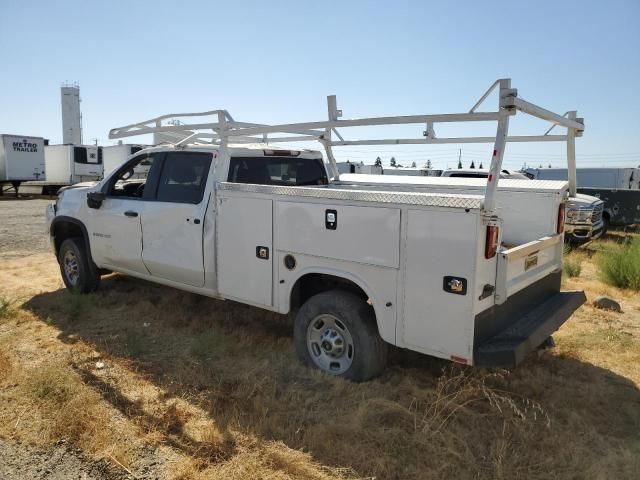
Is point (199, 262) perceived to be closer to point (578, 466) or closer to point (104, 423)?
point (104, 423)

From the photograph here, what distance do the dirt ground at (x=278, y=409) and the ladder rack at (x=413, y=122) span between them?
4.98 ft

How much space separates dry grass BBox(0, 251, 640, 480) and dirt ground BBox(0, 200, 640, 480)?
0.01 metres

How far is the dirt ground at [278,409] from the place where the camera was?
3.10 m

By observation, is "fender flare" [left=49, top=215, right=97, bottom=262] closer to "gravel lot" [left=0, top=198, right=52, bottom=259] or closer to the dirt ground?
the dirt ground

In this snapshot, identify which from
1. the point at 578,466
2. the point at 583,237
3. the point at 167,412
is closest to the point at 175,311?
the point at 167,412

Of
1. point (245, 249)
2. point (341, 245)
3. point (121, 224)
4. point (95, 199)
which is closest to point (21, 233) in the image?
point (95, 199)

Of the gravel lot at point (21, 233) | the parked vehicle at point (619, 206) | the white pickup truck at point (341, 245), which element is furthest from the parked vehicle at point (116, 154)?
the white pickup truck at point (341, 245)

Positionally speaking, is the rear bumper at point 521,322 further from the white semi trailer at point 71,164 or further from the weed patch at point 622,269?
the white semi trailer at point 71,164

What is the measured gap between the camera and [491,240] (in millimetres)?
3377

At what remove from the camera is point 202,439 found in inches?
132

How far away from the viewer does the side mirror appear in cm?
602

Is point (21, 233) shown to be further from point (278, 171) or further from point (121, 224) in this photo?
point (278, 171)

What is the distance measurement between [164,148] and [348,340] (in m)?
2.93

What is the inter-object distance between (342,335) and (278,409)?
2.56 feet
